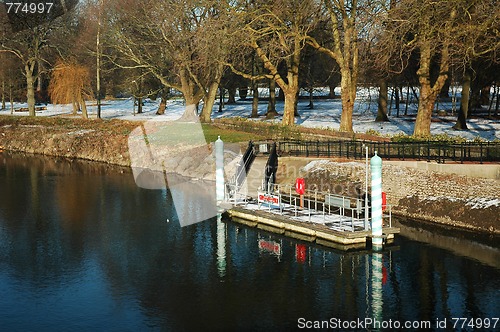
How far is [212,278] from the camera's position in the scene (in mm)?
26328

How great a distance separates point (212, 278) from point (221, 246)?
5029 mm

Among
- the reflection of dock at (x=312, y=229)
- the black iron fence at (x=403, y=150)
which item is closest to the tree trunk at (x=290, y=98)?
the black iron fence at (x=403, y=150)

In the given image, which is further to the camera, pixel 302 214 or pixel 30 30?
pixel 30 30

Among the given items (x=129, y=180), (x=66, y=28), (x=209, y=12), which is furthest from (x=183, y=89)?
(x=66, y=28)

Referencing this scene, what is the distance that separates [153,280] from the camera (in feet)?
85.6

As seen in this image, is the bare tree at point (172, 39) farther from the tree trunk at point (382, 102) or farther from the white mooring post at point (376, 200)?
the white mooring post at point (376, 200)

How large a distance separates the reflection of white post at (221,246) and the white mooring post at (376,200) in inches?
269

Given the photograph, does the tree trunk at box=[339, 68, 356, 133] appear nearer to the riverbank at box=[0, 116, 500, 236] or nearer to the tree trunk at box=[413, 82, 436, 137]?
the tree trunk at box=[413, 82, 436, 137]

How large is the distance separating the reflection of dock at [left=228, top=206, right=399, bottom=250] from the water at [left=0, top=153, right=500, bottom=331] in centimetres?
80

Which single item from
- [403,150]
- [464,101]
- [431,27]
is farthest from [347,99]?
[403,150]

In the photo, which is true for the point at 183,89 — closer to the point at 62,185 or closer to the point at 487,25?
the point at 62,185

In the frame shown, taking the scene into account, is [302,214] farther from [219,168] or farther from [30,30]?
[30,30]

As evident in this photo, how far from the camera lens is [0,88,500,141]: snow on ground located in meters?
57.3

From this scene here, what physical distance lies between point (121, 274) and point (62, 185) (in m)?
23.8
